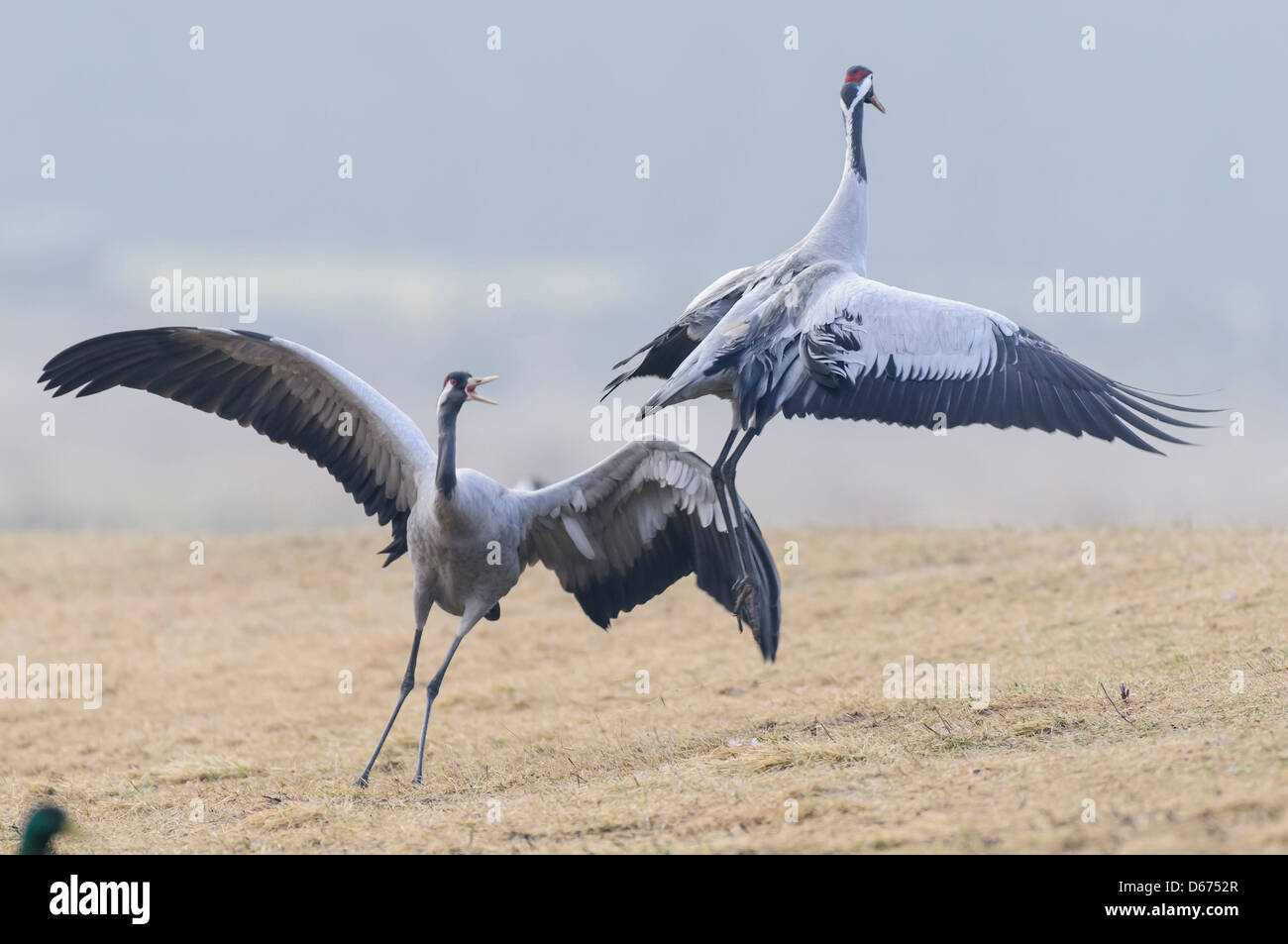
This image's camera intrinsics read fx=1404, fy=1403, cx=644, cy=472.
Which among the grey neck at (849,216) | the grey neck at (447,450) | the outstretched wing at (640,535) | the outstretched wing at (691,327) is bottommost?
→ the outstretched wing at (640,535)

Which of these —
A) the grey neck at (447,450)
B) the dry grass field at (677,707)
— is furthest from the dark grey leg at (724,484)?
the grey neck at (447,450)

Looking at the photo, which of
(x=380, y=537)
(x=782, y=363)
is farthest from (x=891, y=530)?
(x=782, y=363)

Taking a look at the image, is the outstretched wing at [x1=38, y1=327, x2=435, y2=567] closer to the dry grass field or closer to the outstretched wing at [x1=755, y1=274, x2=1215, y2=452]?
the dry grass field

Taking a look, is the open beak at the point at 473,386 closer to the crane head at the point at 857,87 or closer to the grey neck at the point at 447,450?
the grey neck at the point at 447,450

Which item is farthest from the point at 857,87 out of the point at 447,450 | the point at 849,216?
the point at 447,450

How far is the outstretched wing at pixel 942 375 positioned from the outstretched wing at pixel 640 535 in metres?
0.81

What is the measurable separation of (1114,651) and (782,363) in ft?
14.0

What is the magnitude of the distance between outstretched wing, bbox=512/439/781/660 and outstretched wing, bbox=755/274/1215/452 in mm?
812

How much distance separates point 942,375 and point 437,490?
2896 mm

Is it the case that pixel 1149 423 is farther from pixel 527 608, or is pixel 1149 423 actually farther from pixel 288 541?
pixel 288 541

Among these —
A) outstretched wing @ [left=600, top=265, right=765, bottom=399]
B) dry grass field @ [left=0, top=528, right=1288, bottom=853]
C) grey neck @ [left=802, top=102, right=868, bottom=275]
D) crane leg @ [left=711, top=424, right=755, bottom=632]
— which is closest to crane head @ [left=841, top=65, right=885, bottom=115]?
grey neck @ [left=802, top=102, right=868, bottom=275]

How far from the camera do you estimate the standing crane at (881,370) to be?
7.68m

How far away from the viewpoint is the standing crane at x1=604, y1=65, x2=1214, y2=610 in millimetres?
7676
